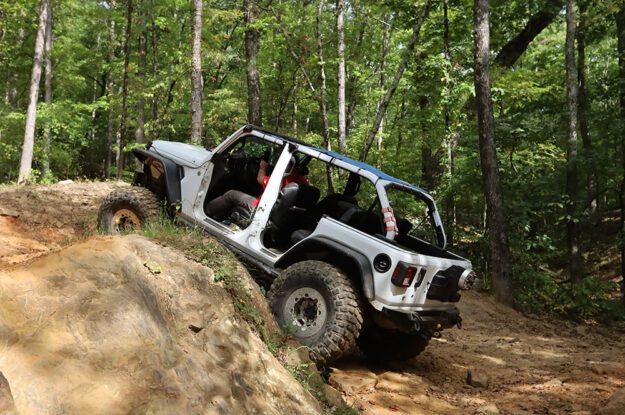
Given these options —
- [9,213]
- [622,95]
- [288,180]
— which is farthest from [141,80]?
[622,95]

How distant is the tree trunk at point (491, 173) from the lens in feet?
38.1

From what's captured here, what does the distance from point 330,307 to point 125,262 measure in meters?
2.27

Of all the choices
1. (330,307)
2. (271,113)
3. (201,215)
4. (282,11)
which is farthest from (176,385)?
(271,113)

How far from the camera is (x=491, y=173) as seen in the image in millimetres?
11867

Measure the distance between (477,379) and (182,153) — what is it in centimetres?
486

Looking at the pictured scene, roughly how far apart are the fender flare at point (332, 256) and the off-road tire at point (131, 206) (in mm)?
2068

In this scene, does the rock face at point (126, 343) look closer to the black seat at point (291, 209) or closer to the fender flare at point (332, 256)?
the fender flare at point (332, 256)

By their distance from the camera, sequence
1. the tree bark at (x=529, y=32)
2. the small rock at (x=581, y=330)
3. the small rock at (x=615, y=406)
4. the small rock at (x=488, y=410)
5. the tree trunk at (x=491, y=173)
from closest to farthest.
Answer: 1. the small rock at (x=615, y=406)
2. the small rock at (x=488, y=410)
3. the small rock at (x=581, y=330)
4. the tree trunk at (x=491, y=173)
5. the tree bark at (x=529, y=32)

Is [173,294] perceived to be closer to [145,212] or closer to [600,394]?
[145,212]

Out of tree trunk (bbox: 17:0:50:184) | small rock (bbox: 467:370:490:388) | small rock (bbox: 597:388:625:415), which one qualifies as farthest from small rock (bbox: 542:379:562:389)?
tree trunk (bbox: 17:0:50:184)

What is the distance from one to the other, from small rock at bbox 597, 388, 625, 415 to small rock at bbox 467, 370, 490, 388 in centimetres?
129

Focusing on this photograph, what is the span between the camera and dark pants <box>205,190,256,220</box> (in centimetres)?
658

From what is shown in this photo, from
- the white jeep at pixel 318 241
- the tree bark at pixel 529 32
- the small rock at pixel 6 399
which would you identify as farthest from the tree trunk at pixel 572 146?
the small rock at pixel 6 399

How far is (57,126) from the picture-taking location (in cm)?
2108
